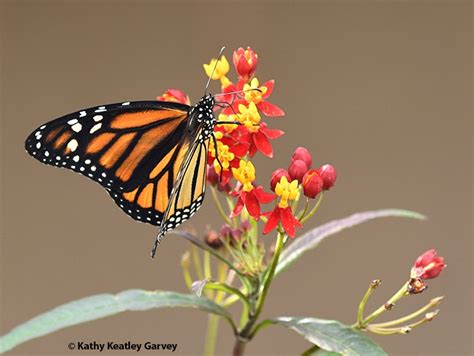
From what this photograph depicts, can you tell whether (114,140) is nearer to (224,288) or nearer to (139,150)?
(139,150)

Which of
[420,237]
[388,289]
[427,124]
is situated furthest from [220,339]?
[427,124]

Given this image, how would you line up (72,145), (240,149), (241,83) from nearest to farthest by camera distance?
(240,149) < (241,83) < (72,145)

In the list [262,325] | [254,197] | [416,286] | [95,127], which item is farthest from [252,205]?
[95,127]

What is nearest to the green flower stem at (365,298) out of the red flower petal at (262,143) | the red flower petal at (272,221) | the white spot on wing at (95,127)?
the red flower petal at (272,221)

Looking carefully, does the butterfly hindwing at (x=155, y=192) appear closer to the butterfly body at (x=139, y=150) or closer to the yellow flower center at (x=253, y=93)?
the butterfly body at (x=139, y=150)

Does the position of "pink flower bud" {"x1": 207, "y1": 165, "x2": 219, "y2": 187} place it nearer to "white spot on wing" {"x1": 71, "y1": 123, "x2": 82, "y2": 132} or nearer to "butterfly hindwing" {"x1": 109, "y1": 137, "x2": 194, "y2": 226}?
"butterfly hindwing" {"x1": 109, "y1": 137, "x2": 194, "y2": 226}

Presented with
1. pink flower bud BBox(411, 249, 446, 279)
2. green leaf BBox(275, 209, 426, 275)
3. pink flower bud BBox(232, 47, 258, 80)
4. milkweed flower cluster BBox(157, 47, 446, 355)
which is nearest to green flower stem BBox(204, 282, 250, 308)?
milkweed flower cluster BBox(157, 47, 446, 355)
